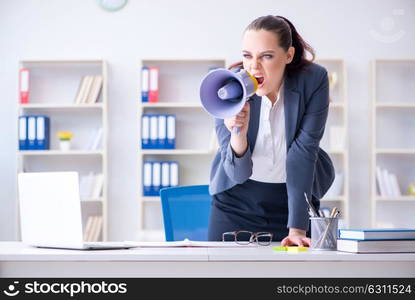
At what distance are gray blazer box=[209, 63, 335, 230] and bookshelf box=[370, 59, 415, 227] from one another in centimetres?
348

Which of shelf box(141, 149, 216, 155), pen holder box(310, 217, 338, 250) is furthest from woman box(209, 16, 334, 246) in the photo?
shelf box(141, 149, 216, 155)

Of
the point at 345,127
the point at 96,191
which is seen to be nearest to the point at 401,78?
the point at 345,127

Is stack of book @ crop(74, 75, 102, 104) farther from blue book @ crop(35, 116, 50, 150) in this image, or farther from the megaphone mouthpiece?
the megaphone mouthpiece

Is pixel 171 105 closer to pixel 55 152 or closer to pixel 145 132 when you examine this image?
pixel 145 132

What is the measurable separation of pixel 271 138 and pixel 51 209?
763 millimetres

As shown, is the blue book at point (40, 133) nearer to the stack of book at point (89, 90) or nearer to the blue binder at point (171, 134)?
the stack of book at point (89, 90)

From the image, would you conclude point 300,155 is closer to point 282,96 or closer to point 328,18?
point 282,96

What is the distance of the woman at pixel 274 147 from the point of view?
7.07 feet

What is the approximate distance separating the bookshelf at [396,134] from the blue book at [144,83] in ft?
6.18

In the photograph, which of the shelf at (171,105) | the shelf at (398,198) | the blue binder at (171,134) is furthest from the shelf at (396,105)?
the blue binder at (171,134)

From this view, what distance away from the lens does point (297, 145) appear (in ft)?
7.24

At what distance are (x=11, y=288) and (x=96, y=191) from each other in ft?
13.5

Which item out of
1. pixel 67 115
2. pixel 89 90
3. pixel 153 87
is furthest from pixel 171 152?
pixel 67 115

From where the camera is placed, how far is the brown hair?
223cm
